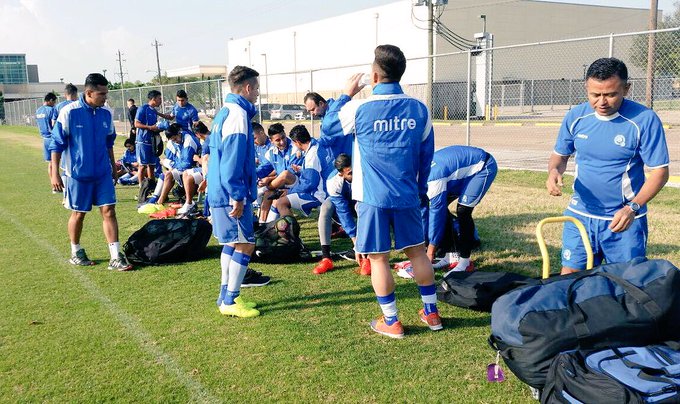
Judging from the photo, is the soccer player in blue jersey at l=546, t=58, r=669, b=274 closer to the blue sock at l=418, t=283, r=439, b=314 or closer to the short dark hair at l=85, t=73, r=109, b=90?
the blue sock at l=418, t=283, r=439, b=314

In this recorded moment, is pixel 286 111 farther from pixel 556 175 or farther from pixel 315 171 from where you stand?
pixel 556 175

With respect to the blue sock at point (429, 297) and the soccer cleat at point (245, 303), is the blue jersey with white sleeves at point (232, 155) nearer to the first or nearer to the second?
the soccer cleat at point (245, 303)

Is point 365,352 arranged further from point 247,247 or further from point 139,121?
point 139,121

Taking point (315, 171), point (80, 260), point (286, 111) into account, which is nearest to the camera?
point (80, 260)

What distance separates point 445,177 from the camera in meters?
5.53

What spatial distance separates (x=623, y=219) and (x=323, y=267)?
10.5 ft

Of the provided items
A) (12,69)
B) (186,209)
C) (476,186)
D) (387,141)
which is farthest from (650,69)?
(12,69)

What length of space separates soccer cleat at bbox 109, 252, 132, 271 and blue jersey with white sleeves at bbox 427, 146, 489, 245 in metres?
3.27

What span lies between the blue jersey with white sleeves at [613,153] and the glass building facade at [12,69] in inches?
4984

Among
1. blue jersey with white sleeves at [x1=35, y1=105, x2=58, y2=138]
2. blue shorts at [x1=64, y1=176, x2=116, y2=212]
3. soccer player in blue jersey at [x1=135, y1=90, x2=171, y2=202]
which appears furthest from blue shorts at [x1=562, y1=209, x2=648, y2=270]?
blue jersey with white sleeves at [x1=35, y1=105, x2=58, y2=138]

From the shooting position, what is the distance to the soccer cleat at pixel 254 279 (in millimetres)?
5453

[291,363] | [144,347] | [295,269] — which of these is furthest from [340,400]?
[295,269]

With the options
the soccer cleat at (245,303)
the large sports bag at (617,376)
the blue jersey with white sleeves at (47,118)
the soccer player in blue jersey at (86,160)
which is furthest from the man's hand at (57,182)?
the blue jersey with white sleeves at (47,118)

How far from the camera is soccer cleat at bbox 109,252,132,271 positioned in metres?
6.02
